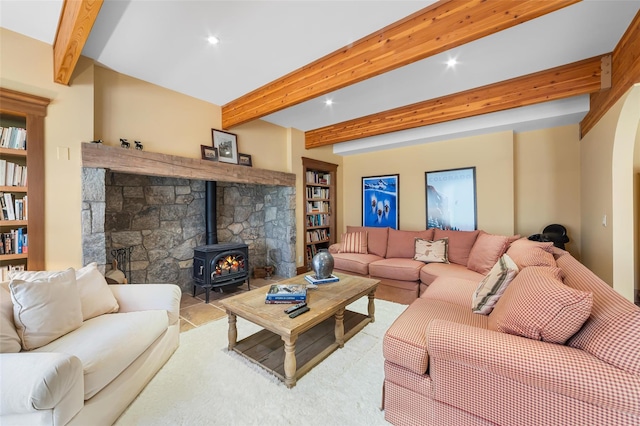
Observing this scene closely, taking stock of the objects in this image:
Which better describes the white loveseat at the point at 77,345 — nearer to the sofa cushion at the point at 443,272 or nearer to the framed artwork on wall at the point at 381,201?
the sofa cushion at the point at 443,272

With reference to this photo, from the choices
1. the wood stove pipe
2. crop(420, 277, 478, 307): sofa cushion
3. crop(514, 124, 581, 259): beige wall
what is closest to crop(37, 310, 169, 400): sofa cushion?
the wood stove pipe

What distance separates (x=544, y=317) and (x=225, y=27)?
2751 mm

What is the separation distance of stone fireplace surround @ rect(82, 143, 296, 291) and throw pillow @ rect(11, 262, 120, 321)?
25.1 inches

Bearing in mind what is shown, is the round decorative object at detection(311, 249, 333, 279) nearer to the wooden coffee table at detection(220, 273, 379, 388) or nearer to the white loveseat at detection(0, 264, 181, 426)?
the wooden coffee table at detection(220, 273, 379, 388)

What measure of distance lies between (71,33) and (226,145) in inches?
76.1

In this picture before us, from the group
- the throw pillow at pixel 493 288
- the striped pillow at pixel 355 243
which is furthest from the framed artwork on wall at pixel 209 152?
the throw pillow at pixel 493 288

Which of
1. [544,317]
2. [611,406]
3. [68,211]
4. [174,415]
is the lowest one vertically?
[174,415]

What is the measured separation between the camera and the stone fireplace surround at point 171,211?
2.44 meters

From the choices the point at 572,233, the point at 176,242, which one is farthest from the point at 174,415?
the point at 572,233

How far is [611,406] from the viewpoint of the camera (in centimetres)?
90

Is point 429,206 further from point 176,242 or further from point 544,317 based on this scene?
point 176,242

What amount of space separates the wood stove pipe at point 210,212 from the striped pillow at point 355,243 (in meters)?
2.03

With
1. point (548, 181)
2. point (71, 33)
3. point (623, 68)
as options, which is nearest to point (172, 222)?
point (71, 33)

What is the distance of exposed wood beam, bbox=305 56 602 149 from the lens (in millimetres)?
2494
